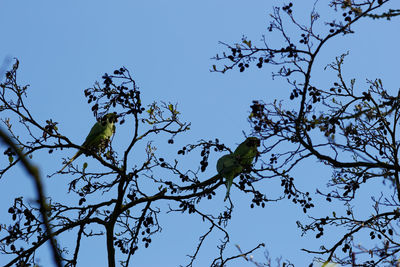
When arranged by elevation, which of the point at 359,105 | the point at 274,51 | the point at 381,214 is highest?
the point at 274,51

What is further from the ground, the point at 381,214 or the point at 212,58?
the point at 212,58

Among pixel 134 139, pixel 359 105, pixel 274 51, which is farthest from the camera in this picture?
pixel 134 139

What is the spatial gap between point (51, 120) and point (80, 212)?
1.44 meters

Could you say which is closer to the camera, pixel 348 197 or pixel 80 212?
pixel 348 197

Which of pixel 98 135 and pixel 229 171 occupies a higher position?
pixel 98 135

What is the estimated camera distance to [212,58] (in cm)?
505

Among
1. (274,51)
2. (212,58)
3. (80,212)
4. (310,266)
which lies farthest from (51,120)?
(310,266)

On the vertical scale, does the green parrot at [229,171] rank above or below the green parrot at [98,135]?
below

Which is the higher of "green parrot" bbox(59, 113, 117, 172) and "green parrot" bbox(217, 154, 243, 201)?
"green parrot" bbox(59, 113, 117, 172)

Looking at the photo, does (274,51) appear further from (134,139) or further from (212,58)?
(134,139)

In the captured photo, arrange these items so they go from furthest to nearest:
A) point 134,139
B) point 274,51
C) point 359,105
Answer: point 134,139
point 359,105
point 274,51

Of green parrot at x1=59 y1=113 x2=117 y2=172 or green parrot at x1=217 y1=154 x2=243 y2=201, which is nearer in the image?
green parrot at x1=217 y1=154 x2=243 y2=201

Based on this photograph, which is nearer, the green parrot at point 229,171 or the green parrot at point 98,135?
the green parrot at point 229,171

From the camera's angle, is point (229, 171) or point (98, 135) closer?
point (229, 171)
